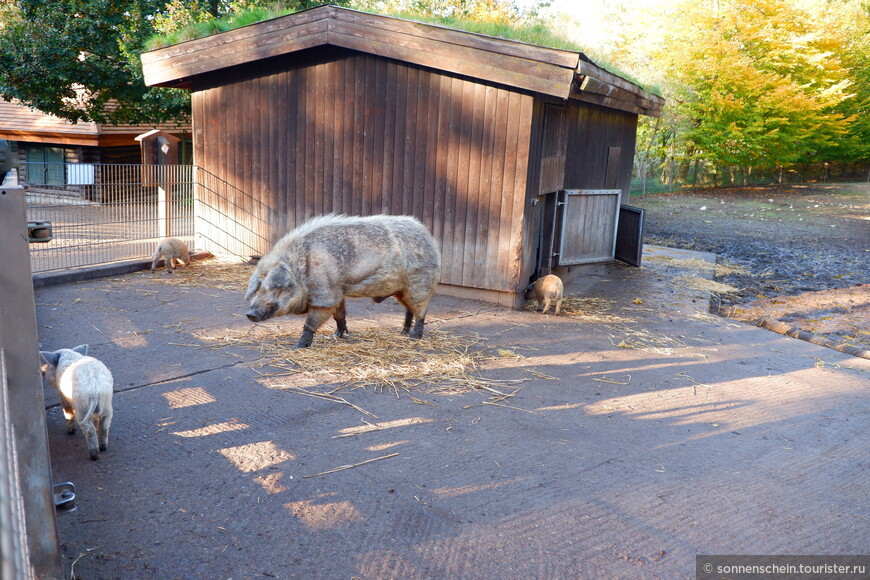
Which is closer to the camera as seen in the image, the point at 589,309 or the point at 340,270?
the point at 340,270

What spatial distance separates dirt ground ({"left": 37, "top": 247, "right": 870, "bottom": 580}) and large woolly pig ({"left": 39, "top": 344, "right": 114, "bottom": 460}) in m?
0.17

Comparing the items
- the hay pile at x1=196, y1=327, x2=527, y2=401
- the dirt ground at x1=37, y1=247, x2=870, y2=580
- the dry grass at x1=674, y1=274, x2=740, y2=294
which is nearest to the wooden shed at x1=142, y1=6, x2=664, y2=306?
the dry grass at x1=674, y1=274, x2=740, y2=294

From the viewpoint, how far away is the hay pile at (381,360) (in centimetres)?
603

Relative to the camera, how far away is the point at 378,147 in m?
9.77

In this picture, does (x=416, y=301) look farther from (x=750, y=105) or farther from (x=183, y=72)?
(x=750, y=105)

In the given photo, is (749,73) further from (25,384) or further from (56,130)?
(25,384)

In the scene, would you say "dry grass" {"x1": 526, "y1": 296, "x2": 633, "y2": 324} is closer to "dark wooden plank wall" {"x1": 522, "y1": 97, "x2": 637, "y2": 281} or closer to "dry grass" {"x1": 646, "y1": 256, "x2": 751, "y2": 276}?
"dark wooden plank wall" {"x1": 522, "y1": 97, "x2": 637, "y2": 281}

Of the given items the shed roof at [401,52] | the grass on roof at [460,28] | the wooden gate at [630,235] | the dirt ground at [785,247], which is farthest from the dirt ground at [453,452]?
the grass on roof at [460,28]

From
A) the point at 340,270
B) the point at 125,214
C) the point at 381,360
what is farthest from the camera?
the point at 125,214

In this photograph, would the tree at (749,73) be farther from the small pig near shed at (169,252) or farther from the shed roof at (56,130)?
the small pig near shed at (169,252)

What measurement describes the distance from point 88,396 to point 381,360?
294 centimetres

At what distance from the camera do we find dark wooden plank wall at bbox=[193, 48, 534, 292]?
9039mm

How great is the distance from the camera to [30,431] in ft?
9.13

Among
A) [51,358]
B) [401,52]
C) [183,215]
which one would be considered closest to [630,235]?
[401,52]
